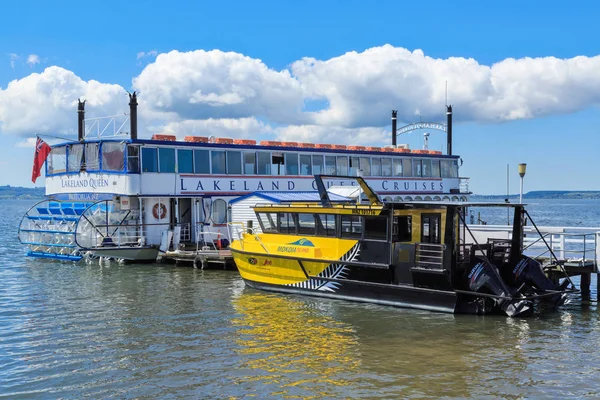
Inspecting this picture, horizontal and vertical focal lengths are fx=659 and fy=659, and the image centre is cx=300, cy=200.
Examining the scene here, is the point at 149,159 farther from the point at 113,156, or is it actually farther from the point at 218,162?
the point at 218,162

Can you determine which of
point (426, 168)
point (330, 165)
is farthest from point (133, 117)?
point (426, 168)

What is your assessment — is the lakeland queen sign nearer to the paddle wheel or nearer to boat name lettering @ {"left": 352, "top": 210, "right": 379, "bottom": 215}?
the paddle wheel

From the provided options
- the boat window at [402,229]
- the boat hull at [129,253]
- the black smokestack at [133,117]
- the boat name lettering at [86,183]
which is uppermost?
the black smokestack at [133,117]

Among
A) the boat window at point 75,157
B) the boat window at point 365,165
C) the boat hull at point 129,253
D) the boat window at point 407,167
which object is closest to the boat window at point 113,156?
the boat window at point 75,157

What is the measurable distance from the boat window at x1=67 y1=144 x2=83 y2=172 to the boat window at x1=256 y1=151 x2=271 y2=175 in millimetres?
8629

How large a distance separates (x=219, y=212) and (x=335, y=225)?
40.8 ft

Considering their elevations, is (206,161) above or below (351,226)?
above

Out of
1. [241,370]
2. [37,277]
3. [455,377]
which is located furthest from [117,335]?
[37,277]

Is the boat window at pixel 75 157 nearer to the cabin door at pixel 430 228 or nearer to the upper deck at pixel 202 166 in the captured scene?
the upper deck at pixel 202 166

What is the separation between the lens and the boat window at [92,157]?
31.0 metres

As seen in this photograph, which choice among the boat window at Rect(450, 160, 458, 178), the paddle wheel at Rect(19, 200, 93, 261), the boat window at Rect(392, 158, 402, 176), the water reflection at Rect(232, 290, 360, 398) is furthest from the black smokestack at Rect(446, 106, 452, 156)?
the water reflection at Rect(232, 290, 360, 398)

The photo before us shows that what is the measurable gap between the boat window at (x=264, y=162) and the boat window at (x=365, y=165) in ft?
20.8

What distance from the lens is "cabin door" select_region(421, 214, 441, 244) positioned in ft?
61.6

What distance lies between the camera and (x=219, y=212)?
32125 mm
